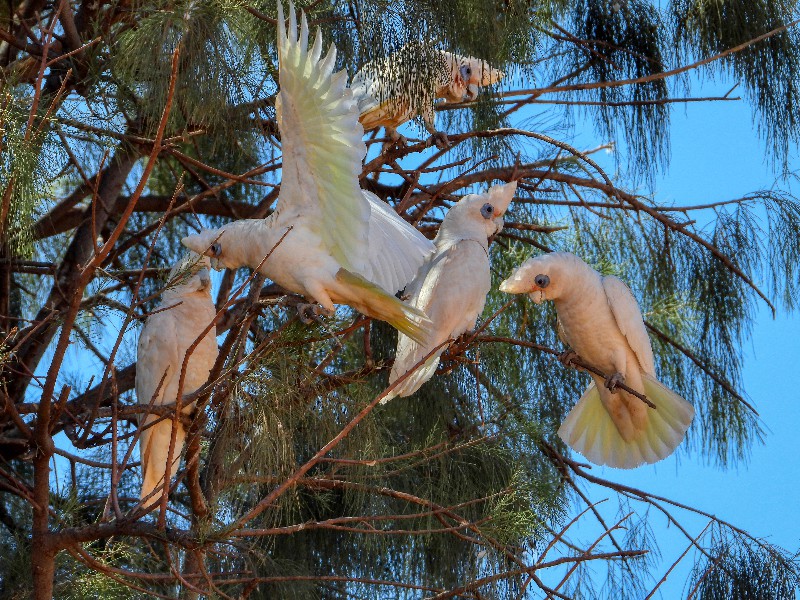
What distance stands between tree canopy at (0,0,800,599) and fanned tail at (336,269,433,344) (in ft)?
0.18

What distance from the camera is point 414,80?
85.2 inches

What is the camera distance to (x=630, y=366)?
2514mm

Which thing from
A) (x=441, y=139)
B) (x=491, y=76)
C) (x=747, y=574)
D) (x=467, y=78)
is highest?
(x=467, y=78)

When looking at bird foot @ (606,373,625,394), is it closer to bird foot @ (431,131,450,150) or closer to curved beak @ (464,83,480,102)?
bird foot @ (431,131,450,150)

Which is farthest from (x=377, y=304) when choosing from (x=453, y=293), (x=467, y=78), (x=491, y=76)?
(x=467, y=78)

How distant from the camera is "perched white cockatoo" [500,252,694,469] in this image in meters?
2.35

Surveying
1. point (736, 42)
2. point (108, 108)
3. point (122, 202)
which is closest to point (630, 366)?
point (736, 42)

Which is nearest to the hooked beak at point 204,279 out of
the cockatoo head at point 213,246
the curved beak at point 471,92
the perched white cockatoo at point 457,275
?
the cockatoo head at point 213,246

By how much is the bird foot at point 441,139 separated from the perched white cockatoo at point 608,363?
1.33ft

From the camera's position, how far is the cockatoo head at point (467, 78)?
2.56 meters

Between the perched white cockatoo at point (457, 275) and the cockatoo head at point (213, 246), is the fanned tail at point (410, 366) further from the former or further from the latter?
the cockatoo head at point (213, 246)

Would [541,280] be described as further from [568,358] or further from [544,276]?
[568,358]

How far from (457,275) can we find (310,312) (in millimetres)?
432

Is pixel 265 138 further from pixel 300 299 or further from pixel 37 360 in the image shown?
pixel 37 360
